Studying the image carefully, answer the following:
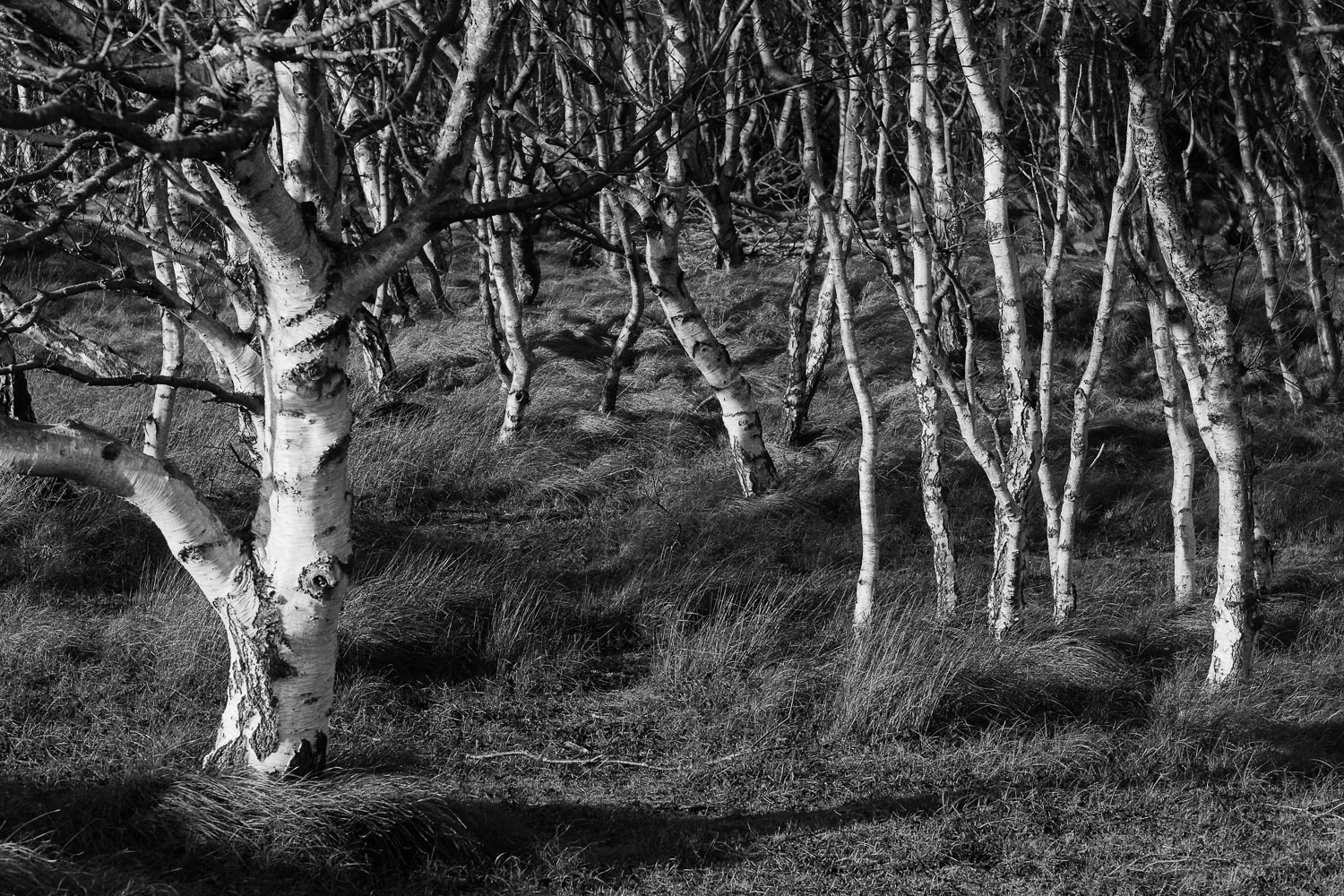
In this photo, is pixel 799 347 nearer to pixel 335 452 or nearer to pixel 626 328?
pixel 626 328

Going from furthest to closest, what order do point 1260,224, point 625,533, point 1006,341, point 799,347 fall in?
point 1260,224
point 799,347
point 625,533
point 1006,341

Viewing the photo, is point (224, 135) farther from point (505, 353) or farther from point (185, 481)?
point (505, 353)

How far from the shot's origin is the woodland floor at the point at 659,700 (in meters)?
4.28

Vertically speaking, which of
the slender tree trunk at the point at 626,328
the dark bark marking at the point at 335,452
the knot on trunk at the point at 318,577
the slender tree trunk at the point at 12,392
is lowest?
the knot on trunk at the point at 318,577

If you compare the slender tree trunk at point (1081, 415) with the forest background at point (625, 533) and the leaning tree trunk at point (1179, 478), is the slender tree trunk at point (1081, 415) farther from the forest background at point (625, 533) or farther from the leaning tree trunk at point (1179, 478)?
the leaning tree trunk at point (1179, 478)

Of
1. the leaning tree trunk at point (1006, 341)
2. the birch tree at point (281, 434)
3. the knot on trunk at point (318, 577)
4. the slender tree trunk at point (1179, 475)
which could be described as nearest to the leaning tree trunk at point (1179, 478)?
the slender tree trunk at point (1179, 475)

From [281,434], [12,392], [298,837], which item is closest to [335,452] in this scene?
[281,434]

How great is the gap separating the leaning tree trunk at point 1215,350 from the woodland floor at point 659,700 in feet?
1.61

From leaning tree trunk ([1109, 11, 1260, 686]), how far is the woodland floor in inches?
19.3

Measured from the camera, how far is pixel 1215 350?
5.54m

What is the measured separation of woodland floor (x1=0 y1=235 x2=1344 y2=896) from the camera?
4277 millimetres

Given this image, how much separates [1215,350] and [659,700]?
10.4ft

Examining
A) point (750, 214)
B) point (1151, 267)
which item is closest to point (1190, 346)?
point (1151, 267)

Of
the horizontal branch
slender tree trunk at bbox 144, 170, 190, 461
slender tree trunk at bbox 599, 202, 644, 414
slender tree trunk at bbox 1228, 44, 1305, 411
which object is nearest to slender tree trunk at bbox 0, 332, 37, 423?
slender tree trunk at bbox 144, 170, 190, 461
